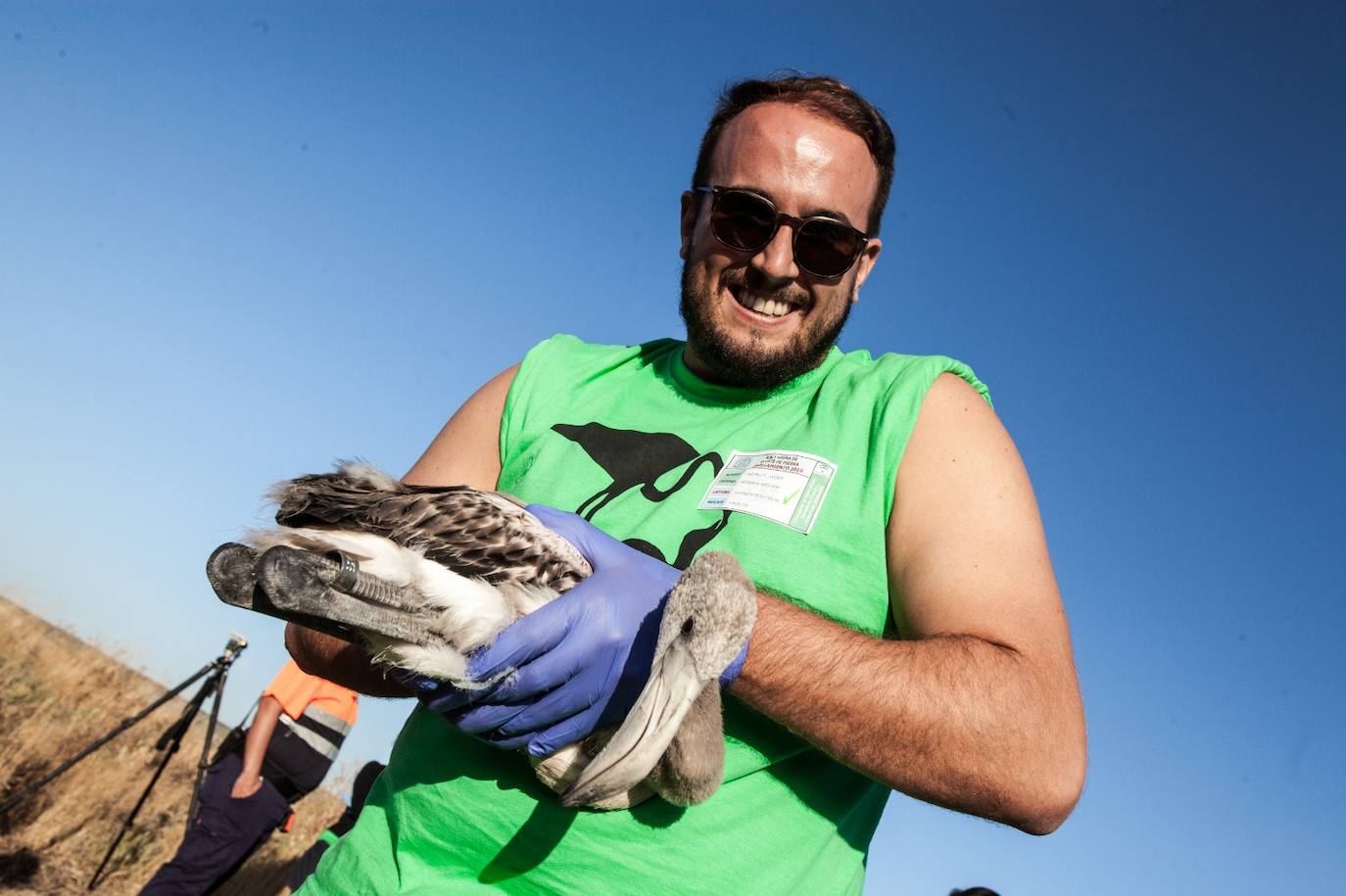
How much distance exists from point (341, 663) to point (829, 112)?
2.47m

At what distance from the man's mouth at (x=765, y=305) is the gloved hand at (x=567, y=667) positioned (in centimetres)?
130

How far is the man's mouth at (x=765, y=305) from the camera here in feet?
10.2

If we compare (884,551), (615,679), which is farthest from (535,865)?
(884,551)

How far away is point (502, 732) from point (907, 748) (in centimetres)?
92

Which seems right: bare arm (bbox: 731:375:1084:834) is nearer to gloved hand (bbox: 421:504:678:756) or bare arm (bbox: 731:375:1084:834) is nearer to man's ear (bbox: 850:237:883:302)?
gloved hand (bbox: 421:504:678:756)

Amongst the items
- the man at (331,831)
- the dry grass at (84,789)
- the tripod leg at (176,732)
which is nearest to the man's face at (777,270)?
the man at (331,831)

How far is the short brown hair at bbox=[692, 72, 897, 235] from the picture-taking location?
3289 mm

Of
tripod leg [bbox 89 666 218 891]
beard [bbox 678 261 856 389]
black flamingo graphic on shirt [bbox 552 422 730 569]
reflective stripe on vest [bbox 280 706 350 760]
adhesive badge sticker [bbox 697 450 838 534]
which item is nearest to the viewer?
adhesive badge sticker [bbox 697 450 838 534]

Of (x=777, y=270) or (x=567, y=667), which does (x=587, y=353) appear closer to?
(x=777, y=270)

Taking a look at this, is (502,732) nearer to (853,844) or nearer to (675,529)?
(675,529)

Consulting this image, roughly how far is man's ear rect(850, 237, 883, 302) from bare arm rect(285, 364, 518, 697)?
1309 mm

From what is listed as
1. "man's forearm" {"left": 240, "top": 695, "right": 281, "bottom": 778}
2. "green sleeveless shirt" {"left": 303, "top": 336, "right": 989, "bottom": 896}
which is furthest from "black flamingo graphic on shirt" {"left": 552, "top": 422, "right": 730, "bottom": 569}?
"man's forearm" {"left": 240, "top": 695, "right": 281, "bottom": 778}

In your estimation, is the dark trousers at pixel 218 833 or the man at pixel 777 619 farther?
the dark trousers at pixel 218 833

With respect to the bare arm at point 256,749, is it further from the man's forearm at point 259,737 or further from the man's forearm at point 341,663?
the man's forearm at point 341,663
